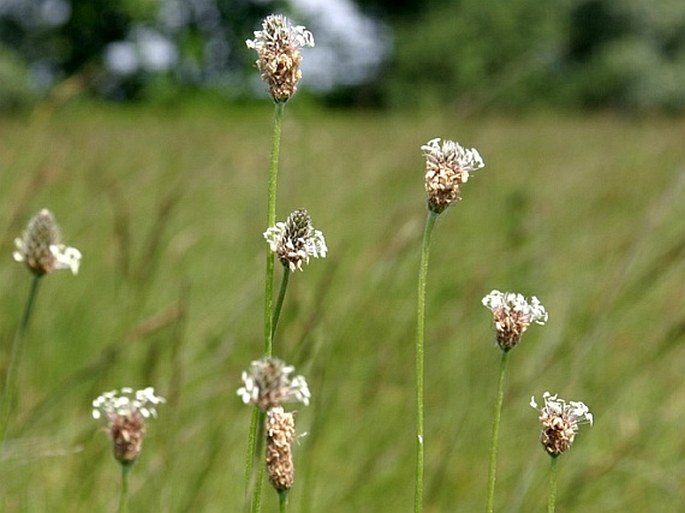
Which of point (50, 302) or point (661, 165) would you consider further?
point (661, 165)

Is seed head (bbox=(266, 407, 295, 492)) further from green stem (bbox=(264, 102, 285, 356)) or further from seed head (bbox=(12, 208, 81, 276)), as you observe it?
seed head (bbox=(12, 208, 81, 276))

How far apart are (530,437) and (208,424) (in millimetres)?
602

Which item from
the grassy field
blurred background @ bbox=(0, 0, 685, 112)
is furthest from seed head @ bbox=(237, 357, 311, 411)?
blurred background @ bbox=(0, 0, 685, 112)

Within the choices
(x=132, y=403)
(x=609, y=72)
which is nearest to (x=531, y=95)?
(x=609, y=72)

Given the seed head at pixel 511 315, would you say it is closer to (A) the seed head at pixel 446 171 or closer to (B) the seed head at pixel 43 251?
(A) the seed head at pixel 446 171

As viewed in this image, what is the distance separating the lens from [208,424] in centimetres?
162

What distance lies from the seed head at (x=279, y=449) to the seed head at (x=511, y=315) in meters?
0.12

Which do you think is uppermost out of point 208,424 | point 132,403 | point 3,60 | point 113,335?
point 3,60

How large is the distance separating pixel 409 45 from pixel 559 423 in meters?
26.3

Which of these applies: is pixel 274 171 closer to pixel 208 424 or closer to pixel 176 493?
pixel 176 493

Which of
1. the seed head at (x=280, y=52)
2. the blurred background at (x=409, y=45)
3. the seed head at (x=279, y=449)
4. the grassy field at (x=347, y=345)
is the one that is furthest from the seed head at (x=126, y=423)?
the blurred background at (x=409, y=45)

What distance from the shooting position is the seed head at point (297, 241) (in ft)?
1.54

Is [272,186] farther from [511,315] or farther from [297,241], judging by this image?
[511,315]

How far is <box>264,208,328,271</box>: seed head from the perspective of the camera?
0.47 metres
